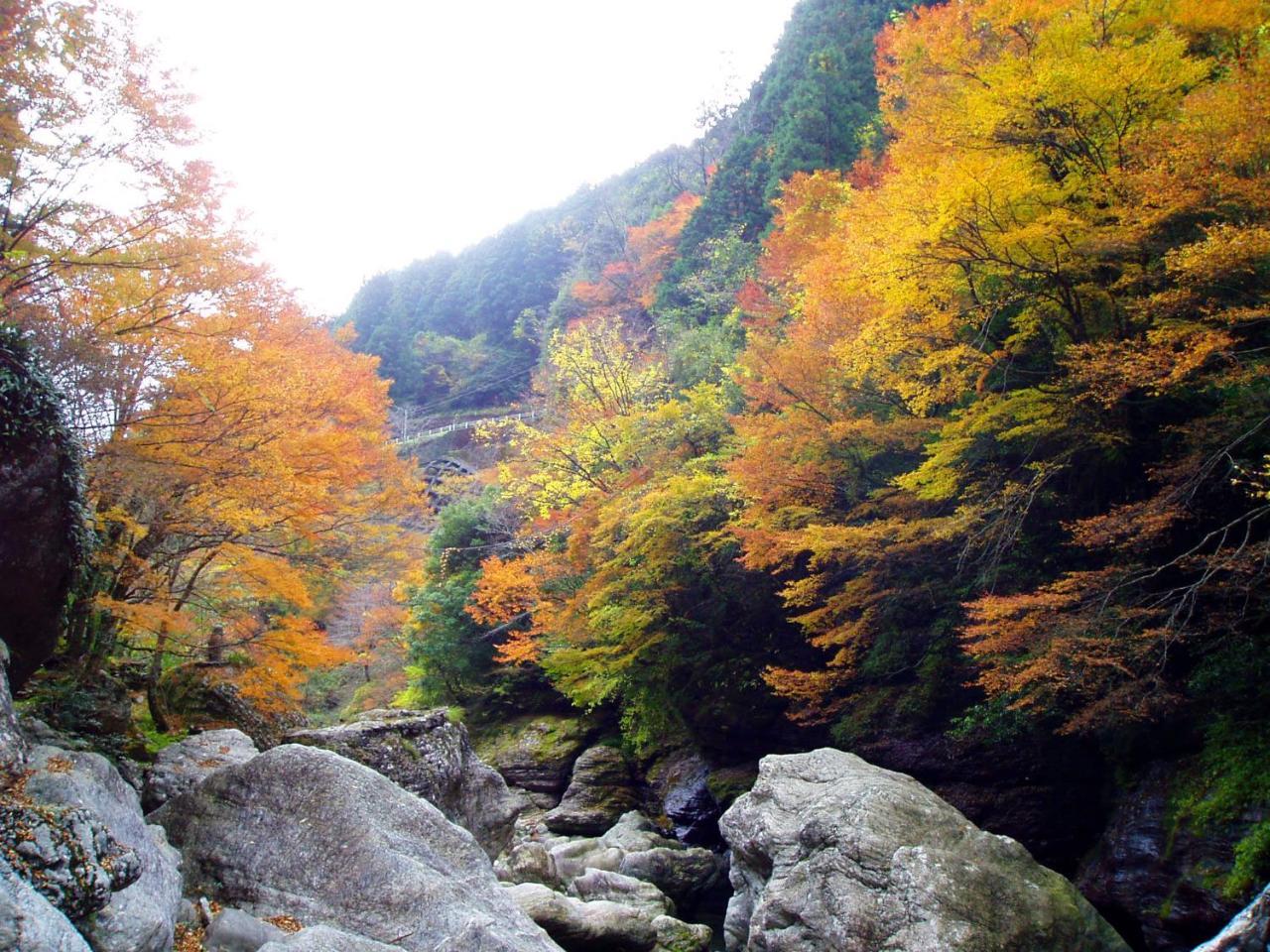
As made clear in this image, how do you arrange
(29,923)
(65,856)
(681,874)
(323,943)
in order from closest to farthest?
1. (29,923)
2. (65,856)
3. (323,943)
4. (681,874)

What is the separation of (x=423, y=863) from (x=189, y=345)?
671 cm

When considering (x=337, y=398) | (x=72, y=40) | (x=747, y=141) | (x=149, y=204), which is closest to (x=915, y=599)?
(x=337, y=398)

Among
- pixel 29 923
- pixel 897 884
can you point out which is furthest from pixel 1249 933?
pixel 29 923

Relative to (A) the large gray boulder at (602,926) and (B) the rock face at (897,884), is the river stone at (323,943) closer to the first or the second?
(A) the large gray boulder at (602,926)

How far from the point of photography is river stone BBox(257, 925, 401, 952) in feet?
16.6

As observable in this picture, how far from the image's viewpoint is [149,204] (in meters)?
8.66

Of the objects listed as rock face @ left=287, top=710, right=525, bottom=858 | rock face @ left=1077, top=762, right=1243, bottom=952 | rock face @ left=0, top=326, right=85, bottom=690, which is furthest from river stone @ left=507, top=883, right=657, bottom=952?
rock face @ left=1077, top=762, right=1243, bottom=952

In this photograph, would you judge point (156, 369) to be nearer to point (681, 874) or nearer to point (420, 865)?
point (420, 865)

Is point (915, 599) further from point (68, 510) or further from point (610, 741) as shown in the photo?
point (68, 510)

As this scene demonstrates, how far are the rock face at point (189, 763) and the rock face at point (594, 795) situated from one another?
718 centimetres

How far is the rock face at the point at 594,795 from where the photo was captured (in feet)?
52.4

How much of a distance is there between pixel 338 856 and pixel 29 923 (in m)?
3.23

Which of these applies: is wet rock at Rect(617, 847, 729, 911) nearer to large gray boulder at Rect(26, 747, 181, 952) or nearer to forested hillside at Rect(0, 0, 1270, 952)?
forested hillside at Rect(0, 0, 1270, 952)

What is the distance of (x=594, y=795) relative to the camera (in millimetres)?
16781
